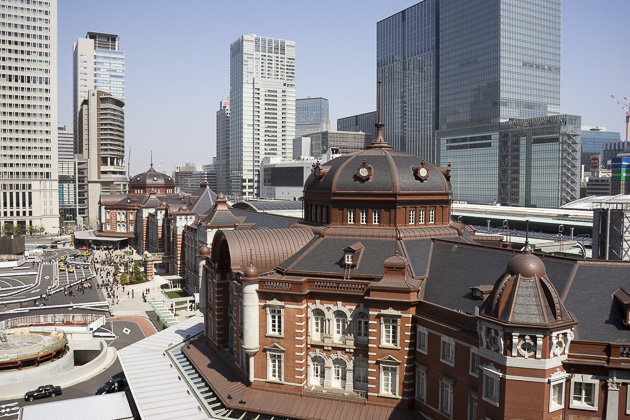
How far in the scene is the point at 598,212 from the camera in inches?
2400

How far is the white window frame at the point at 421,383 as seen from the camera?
38969 mm

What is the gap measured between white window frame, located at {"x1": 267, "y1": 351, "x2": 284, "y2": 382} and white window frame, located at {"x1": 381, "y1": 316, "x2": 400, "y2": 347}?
29.1ft

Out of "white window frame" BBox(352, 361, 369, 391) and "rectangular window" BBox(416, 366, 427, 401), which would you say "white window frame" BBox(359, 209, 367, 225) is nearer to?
"white window frame" BBox(352, 361, 369, 391)

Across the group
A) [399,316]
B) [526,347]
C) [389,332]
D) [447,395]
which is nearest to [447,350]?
[447,395]

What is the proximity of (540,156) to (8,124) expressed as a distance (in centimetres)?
17641

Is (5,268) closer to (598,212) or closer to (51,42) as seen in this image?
(51,42)

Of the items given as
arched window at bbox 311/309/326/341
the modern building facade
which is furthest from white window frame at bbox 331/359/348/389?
the modern building facade

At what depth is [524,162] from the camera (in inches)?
6973

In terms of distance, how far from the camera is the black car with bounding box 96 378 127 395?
5431cm

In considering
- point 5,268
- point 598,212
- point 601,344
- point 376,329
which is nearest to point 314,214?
point 376,329

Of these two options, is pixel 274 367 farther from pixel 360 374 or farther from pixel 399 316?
pixel 399 316

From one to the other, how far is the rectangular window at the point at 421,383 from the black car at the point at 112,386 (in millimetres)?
32396

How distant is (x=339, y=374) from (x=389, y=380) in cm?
458

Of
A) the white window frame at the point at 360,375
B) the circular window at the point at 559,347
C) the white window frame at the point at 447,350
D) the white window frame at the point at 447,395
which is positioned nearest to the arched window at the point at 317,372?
the white window frame at the point at 360,375
